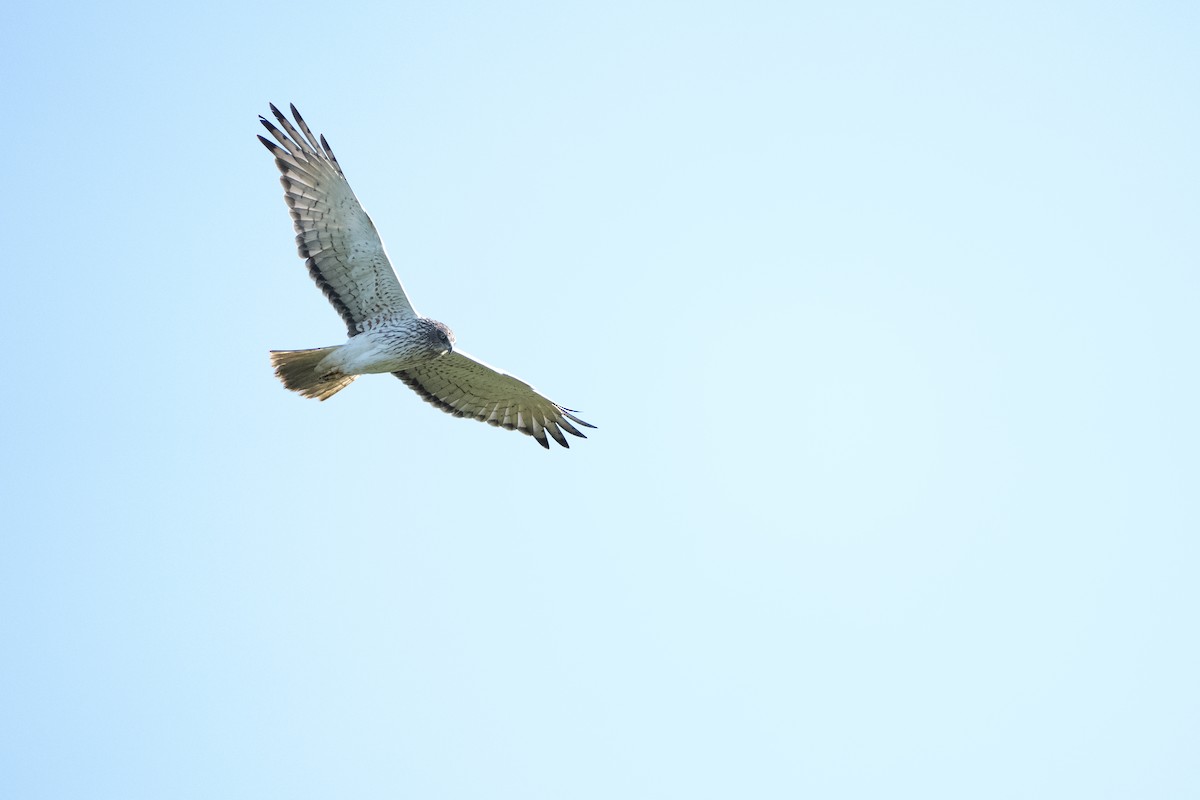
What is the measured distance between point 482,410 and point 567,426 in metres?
0.93

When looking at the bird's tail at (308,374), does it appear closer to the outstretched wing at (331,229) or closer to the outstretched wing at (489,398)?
the outstretched wing at (331,229)

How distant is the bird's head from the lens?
1405 cm

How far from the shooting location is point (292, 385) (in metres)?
14.1

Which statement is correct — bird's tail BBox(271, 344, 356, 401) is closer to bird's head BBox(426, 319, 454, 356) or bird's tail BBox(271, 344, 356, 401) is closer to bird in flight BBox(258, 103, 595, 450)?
bird in flight BBox(258, 103, 595, 450)

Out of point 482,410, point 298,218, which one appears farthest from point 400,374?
point 298,218

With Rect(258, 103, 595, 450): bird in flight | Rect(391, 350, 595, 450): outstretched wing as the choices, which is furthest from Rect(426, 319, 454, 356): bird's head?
Rect(391, 350, 595, 450): outstretched wing

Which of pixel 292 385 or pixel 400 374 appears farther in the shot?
pixel 400 374

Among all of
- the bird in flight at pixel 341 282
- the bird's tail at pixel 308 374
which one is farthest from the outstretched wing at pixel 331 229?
the bird's tail at pixel 308 374

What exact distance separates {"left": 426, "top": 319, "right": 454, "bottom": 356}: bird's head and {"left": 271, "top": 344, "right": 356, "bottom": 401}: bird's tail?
86 centimetres

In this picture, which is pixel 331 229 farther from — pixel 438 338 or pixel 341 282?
pixel 438 338

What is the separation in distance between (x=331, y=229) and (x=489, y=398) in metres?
2.64

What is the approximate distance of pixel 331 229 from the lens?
46.3ft

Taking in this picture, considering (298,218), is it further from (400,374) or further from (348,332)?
(400,374)

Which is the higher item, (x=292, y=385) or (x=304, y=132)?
(x=304, y=132)
